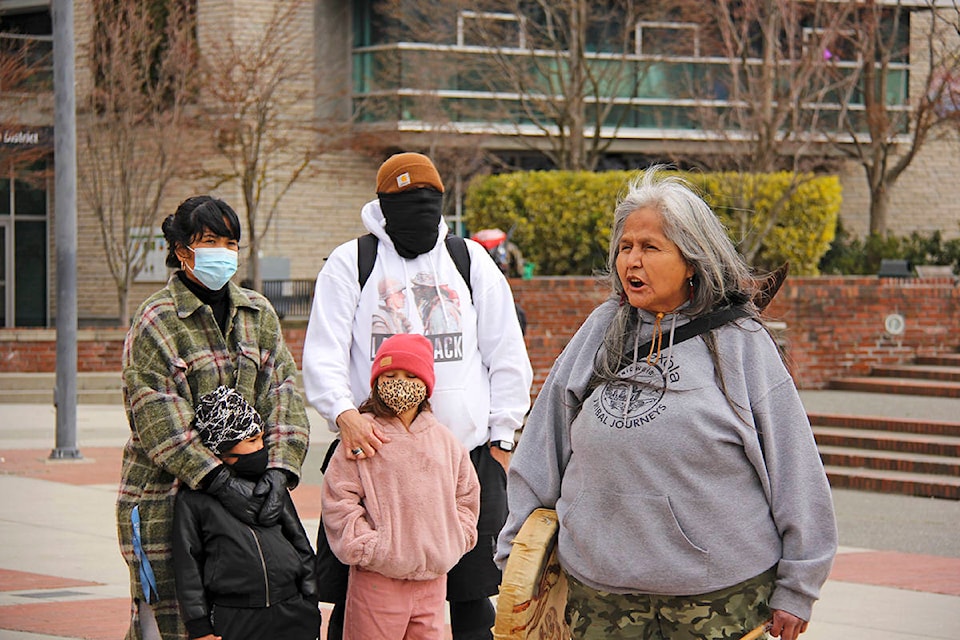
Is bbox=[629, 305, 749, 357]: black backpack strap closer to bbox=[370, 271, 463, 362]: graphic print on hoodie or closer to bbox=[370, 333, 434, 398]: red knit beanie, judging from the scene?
bbox=[370, 333, 434, 398]: red knit beanie

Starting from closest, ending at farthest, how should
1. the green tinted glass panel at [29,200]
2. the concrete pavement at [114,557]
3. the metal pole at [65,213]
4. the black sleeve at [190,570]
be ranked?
1. the black sleeve at [190,570]
2. the concrete pavement at [114,557]
3. the metal pole at [65,213]
4. the green tinted glass panel at [29,200]

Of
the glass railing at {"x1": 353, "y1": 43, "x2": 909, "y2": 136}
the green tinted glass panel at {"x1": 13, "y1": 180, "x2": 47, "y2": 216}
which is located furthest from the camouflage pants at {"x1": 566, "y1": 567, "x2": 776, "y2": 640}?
Result: the green tinted glass panel at {"x1": 13, "y1": 180, "x2": 47, "y2": 216}

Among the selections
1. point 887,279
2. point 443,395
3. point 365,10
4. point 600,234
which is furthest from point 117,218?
point 443,395

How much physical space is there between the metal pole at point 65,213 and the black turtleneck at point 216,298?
9637 mm

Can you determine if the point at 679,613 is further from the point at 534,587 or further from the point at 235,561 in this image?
the point at 235,561

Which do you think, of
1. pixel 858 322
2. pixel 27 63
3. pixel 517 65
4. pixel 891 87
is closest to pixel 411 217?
pixel 858 322

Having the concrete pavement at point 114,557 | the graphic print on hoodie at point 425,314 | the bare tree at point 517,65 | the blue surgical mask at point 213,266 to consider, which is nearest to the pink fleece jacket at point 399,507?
the graphic print on hoodie at point 425,314

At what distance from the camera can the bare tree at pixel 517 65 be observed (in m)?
26.8

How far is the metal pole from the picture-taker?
14273 mm

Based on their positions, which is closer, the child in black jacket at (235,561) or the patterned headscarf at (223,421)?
the child in black jacket at (235,561)

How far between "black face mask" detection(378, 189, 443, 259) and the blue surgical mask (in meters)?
0.70

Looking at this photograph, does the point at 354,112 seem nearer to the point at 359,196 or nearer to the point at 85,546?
the point at 359,196

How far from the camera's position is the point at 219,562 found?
15.3 feet

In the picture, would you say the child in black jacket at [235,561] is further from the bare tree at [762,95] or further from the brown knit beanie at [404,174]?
the bare tree at [762,95]
